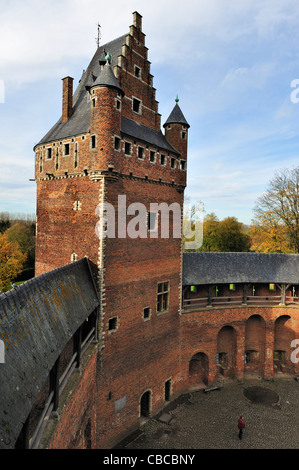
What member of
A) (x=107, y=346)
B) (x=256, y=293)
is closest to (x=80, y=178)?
(x=107, y=346)

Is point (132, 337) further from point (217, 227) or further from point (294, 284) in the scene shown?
point (217, 227)

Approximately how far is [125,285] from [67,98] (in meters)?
10.3

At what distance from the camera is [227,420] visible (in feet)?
A: 50.2

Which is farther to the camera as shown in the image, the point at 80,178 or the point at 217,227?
the point at 217,227

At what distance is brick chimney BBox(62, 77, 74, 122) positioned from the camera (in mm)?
14161

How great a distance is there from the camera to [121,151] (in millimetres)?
12688

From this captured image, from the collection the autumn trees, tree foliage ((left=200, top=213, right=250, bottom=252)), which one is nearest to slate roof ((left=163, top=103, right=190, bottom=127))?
the autumn trees

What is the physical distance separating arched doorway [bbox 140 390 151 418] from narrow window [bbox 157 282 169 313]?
181 inches

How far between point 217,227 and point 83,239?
3363 cm

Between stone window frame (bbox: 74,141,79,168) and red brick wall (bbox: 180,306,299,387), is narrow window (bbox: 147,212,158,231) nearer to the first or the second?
stone window frame (bbox: 74,141,79,168)

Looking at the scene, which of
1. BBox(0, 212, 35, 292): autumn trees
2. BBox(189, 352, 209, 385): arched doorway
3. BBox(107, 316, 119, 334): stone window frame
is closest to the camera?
BBox(107, 316, 119, 334): stone window frame

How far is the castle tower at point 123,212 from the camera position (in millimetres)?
12148

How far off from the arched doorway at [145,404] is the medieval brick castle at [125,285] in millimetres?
110

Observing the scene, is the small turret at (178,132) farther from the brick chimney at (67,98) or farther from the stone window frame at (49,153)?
the stone window frame at (49,153)
